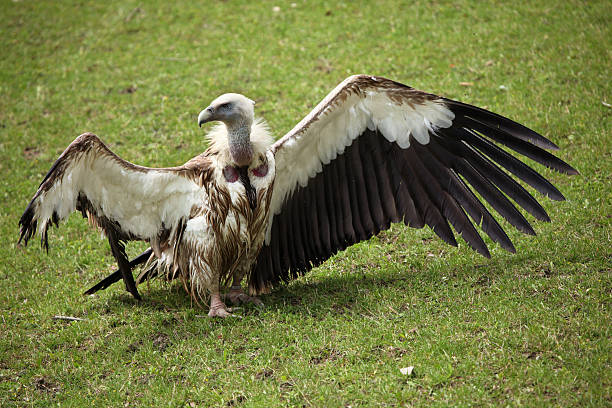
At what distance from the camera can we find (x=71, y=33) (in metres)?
12.0

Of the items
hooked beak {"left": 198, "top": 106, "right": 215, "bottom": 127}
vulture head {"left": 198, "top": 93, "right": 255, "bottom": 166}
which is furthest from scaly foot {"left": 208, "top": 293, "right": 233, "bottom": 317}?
hooked beak {"left": 198, "top": 106, "right": 215, "bottom": 127}

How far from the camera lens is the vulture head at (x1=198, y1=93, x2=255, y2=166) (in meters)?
5.50

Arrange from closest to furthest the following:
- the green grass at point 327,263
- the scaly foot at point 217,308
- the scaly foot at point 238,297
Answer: the green grass at point 327,263 < the scaly foot at point 217,308 < the scaly foot at point 238,297

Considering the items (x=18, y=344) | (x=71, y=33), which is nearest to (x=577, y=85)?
(x=18, y=344)

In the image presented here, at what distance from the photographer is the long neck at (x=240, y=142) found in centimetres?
550

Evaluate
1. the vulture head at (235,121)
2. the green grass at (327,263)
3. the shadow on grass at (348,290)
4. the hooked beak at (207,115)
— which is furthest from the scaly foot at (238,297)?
the hooked beak at (207,115)

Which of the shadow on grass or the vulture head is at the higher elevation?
the vulture head

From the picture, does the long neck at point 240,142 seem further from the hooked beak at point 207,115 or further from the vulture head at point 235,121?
the hooked beak at point 207,115

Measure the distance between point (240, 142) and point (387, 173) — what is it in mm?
1337

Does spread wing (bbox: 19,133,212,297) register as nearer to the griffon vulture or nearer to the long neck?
the griffon vulture

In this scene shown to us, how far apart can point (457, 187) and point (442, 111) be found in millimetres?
669

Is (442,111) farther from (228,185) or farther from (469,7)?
(469,7)

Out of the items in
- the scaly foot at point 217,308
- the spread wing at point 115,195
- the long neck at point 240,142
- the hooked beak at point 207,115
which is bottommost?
the scaly foot at point 217,308

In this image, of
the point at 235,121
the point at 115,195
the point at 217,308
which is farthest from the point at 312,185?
the point at 115,195
